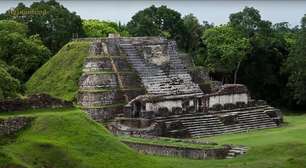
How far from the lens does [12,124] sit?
63.9 ft

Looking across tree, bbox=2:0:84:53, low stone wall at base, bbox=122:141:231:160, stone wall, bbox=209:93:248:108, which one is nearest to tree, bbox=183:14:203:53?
tree, bbox=2:0:84:53

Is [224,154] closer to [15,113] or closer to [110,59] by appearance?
[15,113]

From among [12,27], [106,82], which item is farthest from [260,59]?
[106,82]

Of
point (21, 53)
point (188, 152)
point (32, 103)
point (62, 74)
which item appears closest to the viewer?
point (32, 103)

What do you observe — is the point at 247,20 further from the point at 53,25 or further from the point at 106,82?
the point at 106,82

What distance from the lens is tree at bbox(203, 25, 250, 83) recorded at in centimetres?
5444

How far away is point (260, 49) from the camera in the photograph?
186 ft

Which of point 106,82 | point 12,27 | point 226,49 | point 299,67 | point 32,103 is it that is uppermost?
point 12,27

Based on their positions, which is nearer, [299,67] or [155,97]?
[155,97]

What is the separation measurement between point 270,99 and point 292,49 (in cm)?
603

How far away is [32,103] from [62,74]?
20990mm

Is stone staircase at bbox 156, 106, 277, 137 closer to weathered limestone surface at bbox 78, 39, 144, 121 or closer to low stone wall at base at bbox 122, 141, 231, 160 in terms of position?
weathered limestone surface at bbox 78, 39, 144, 121

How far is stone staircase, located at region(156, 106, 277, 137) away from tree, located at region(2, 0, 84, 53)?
63.6ft

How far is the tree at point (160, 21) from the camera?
204 feet
